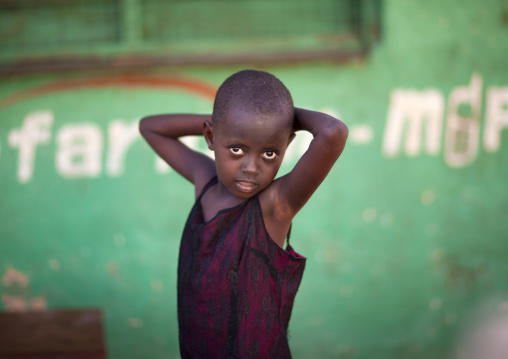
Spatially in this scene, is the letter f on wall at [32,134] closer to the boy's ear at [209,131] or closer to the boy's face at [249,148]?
the boy's ear at [209,131]

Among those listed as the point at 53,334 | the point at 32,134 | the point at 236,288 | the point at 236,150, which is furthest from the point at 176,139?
the point at 53,334

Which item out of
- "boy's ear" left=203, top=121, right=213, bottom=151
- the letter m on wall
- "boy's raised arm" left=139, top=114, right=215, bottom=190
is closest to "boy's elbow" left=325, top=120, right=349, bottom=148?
"boy's ear" left=203, top=121, right=213, bottom=151

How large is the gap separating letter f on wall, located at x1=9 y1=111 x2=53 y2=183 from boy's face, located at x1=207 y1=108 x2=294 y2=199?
6.89 ft

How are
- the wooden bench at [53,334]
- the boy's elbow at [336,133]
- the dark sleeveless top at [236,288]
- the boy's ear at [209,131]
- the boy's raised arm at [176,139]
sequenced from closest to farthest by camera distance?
the boy's elbow at [336,133]
the dark sleeveless top at [236,288]
the boy's ear at [209,131]
the boy's raised arm at [176,139]
the wooden bench at [53,334]

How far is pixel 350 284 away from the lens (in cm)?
344

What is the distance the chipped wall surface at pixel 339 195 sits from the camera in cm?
338

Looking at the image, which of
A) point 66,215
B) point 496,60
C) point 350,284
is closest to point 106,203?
point 66,215

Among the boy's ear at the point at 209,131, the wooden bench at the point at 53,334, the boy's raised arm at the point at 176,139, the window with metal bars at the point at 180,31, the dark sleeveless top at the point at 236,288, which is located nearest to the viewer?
the dark sleeveless top at the point at 236,288

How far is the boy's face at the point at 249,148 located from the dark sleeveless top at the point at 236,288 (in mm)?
95

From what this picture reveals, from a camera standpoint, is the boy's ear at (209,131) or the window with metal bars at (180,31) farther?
the window with metal bars at (180,31)

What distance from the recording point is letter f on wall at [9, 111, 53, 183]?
3438mm

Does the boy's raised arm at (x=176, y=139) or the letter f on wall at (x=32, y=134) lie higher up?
the letter f on wall at (x=32, y=134)

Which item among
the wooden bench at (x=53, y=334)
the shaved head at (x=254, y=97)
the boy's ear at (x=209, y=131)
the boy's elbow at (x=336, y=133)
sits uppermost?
the shaved head at (x=254, y=97)

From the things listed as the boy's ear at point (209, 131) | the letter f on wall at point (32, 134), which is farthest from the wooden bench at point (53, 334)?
the boy's ear at point (209, 131)
